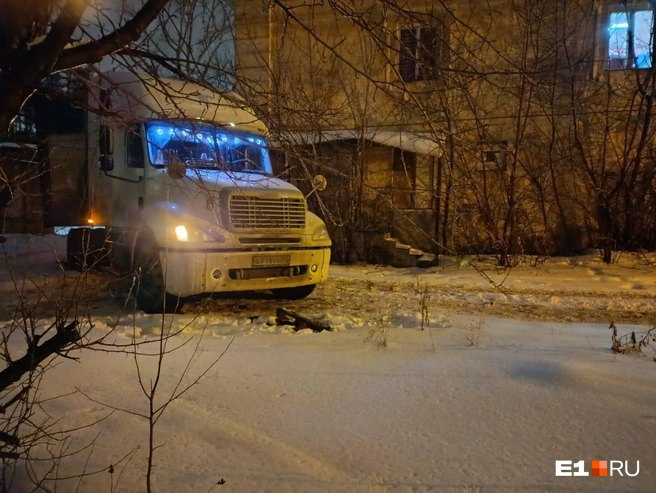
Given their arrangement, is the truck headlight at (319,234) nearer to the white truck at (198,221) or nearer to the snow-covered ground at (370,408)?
the white truck at (198,221)

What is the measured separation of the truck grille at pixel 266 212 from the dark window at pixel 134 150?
166cm

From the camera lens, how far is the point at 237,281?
267 inches

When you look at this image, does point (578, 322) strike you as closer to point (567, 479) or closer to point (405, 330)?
point (405, 330)

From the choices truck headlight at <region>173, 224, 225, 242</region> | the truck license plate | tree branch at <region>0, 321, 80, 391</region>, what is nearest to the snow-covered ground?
tree branch at <region>0, 321, 80, 391</region>

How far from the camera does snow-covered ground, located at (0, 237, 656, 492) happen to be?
2.70m

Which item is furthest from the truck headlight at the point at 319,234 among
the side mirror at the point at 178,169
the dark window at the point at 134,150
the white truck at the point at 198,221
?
the side mirror at the point at 178,169

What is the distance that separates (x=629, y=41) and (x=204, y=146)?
14.1 metres

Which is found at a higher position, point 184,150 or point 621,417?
point 184,150

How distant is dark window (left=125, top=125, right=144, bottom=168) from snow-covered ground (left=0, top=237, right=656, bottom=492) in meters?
2.31

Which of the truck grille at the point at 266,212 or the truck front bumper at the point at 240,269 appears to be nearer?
the truck front bumper at the point at 240,269

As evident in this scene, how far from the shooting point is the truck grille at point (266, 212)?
679cm

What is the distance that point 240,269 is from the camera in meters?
6.76

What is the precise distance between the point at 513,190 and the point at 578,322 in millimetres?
7042

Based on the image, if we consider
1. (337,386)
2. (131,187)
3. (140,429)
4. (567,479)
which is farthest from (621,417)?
(131,187)
